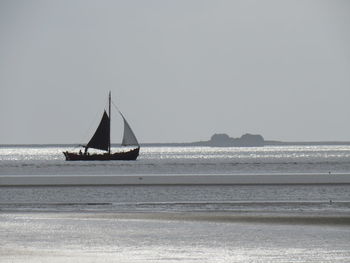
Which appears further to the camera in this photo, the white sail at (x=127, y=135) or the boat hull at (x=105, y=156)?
the boat hull at (x=105, y=156)

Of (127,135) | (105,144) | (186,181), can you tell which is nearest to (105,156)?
(127,135)

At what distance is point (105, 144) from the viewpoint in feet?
452

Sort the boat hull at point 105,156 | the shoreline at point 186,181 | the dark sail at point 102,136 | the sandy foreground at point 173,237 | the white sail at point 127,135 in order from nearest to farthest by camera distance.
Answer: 1. the sandy foreground at point 173,237
2. the shoreline at point 186,181
3. the dark sail at point 102,136
4. the white sail at point 127,135
5. the boat hull at point 105,156

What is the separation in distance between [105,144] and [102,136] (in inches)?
60.5

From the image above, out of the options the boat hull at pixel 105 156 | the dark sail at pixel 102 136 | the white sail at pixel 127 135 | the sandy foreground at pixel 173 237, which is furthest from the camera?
the boat hull at pixel 105 156

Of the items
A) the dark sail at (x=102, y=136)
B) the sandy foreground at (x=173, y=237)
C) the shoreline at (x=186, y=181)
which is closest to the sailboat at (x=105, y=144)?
the dark sail at (x=102, y=136)

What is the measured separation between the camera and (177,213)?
1449 inches

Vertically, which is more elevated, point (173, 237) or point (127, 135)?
point (173, 237)

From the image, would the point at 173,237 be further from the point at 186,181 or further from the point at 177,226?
the point at 186,181

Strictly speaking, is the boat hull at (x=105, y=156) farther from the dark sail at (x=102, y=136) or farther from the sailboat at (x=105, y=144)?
the dark sail at (x=102, y=136)

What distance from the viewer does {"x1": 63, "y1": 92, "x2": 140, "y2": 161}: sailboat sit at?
136125 millimetres

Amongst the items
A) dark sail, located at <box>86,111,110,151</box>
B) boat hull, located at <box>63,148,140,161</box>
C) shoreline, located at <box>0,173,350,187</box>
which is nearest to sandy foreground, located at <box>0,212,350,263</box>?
shoreline, located at <box>0,173,350,187</box>

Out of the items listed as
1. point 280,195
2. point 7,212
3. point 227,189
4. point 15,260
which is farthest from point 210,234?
point 227,189

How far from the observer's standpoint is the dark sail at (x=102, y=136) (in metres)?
135
